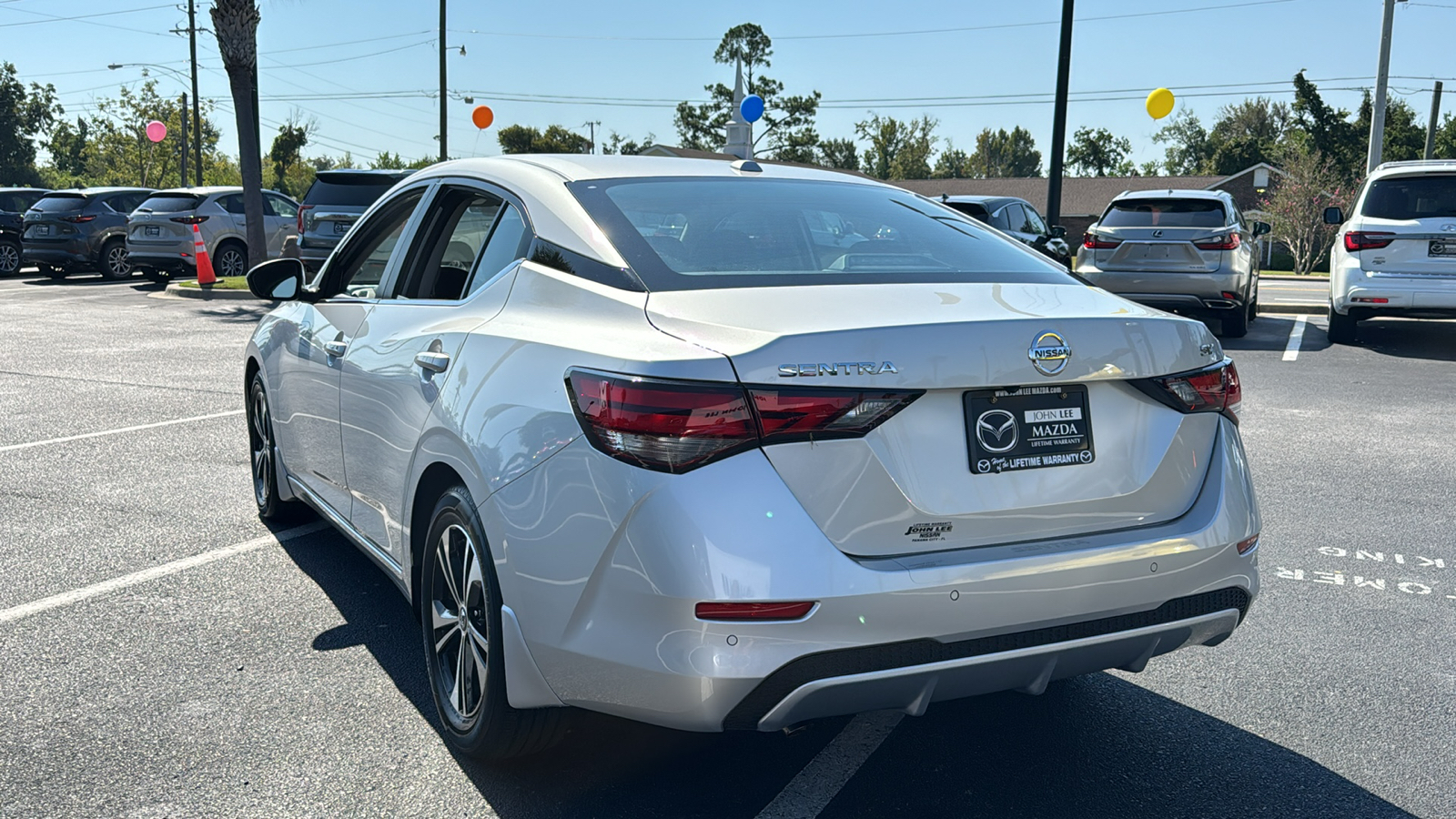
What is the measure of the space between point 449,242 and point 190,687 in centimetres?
159

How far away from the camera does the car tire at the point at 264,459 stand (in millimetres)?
5360

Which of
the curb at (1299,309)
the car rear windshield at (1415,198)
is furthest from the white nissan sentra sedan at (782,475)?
the curb at (1299,309)

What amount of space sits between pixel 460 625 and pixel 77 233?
22.7 m

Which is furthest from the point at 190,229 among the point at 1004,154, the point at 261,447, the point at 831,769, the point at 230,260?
the point at 1004,154

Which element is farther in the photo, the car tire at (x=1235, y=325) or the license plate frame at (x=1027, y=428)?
the car tire at (x=1235, y=325)

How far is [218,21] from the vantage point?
2094 centimetres

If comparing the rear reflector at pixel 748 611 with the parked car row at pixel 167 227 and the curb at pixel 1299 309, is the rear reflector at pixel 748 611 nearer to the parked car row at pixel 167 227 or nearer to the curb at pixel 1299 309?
the parked car row at pixel 167 227

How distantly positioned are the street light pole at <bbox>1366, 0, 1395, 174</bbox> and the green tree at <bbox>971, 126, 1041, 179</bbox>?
105136mm

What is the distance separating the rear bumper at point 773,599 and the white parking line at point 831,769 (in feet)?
1.21

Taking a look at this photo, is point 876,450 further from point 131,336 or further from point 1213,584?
point 131,336

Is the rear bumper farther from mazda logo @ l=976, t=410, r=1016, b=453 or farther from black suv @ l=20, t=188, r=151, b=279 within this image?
black suv @ l=20, t=188, r=151, b=279

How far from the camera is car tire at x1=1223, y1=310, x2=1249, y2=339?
13445 mm

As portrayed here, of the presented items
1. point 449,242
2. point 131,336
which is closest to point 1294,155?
point 131,336

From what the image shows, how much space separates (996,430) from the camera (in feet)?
8.68
